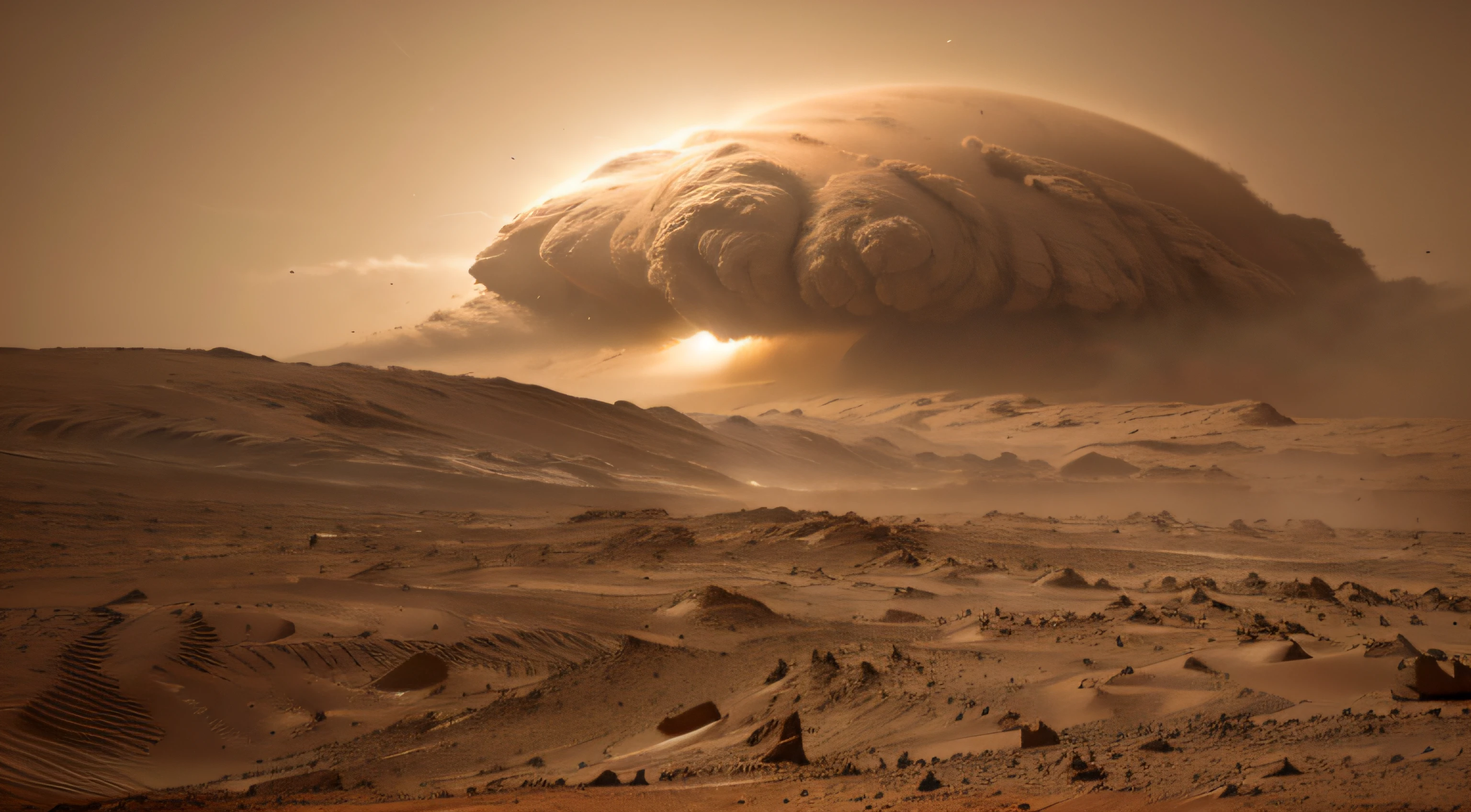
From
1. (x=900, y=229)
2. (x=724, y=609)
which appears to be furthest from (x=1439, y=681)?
(x=900, y=229)

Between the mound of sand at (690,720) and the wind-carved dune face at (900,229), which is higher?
the wind-carved dune face at (900,229)

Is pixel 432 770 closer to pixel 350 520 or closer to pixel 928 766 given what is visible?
pixel 928 766

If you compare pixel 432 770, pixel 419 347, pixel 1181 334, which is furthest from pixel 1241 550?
pixel 419 347

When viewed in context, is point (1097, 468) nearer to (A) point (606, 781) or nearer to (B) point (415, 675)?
(B) point (415, 675)

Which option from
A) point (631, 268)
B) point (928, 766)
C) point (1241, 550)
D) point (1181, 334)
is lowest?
point (1241, 550)

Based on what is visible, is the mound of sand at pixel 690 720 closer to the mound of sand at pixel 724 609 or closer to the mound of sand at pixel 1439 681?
the mound of sand at pixel 724 609

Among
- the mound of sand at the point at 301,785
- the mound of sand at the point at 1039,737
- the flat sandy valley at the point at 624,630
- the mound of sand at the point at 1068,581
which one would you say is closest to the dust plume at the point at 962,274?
the flat sandy valley at the point at 624,630

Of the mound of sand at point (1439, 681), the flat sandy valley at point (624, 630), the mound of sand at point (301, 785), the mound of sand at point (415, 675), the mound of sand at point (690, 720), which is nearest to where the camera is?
the mound of sand at point (1439, 681)
